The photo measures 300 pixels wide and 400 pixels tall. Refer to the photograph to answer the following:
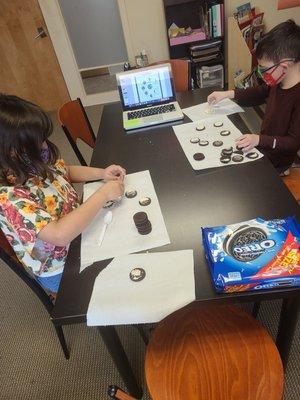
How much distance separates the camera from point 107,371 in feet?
4.28

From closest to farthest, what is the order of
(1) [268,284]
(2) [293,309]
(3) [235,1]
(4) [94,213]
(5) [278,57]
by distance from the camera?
(1) [268,284] → (2) [293,309] → (4) [94,213] → (5) [278,57] → (3) [235,1]

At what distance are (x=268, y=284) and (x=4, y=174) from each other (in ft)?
2.54

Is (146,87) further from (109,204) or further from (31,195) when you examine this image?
(31,195)

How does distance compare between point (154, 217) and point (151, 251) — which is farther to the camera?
point (154, 217)

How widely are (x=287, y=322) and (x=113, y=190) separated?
686mm

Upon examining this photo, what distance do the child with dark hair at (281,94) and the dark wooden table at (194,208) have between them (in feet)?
0.44

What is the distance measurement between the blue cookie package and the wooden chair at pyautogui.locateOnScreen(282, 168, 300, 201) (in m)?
0.63

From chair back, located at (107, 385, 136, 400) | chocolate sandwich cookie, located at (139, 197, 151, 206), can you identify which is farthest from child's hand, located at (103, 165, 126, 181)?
chair back, located at (107, 385, 136, 400)

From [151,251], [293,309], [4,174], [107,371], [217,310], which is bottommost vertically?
[107,371]

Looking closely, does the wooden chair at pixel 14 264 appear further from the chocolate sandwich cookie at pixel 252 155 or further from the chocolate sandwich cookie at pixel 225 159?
the chocolate sandwich cookie at pixel 252 155

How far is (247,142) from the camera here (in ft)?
3.86

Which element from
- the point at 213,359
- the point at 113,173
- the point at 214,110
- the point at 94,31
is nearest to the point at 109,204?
the point at 113,173

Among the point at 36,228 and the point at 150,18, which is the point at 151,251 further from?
the point at 150,18

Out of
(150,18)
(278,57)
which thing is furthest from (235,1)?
(278,57)
